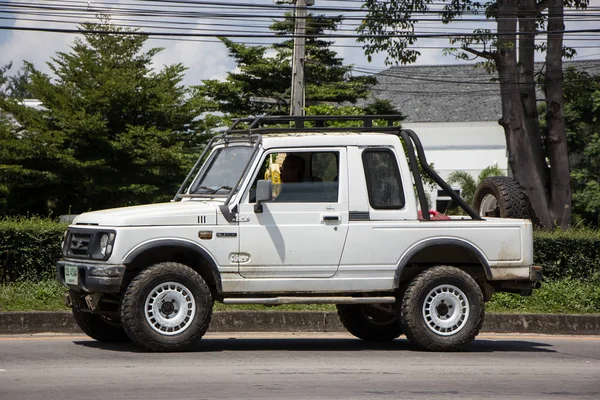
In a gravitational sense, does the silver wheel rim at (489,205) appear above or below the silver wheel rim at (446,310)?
above

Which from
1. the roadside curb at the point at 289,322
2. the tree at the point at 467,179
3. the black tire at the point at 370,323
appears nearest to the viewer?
the black tire at the point at 370,323

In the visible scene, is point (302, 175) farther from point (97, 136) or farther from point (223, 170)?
point (97, 136)

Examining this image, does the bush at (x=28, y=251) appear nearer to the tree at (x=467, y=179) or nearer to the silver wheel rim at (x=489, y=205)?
the silver wheel rim at (x=489, y=205)

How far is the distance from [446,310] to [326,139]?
2.15 meters

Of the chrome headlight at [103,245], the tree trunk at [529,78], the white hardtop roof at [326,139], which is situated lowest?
the chrome headlight at [103,245]

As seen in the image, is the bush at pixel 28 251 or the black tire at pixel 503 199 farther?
the black tire at pixel 503 199

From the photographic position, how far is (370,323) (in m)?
11.5

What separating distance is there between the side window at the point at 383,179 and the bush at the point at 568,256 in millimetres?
5803

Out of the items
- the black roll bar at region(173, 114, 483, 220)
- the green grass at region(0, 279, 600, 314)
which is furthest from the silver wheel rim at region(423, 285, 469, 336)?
the green grass at region(0, 279, 600, 314)

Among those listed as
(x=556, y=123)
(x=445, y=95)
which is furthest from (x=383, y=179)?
(x=445, y=95)

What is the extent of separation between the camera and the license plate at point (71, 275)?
9781 mm

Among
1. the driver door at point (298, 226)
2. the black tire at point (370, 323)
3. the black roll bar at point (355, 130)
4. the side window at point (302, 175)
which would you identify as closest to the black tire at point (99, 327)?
the driver door at point (298, 226)

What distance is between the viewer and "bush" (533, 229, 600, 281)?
15.6 metres

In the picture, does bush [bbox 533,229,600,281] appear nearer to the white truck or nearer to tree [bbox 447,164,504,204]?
the white truck
